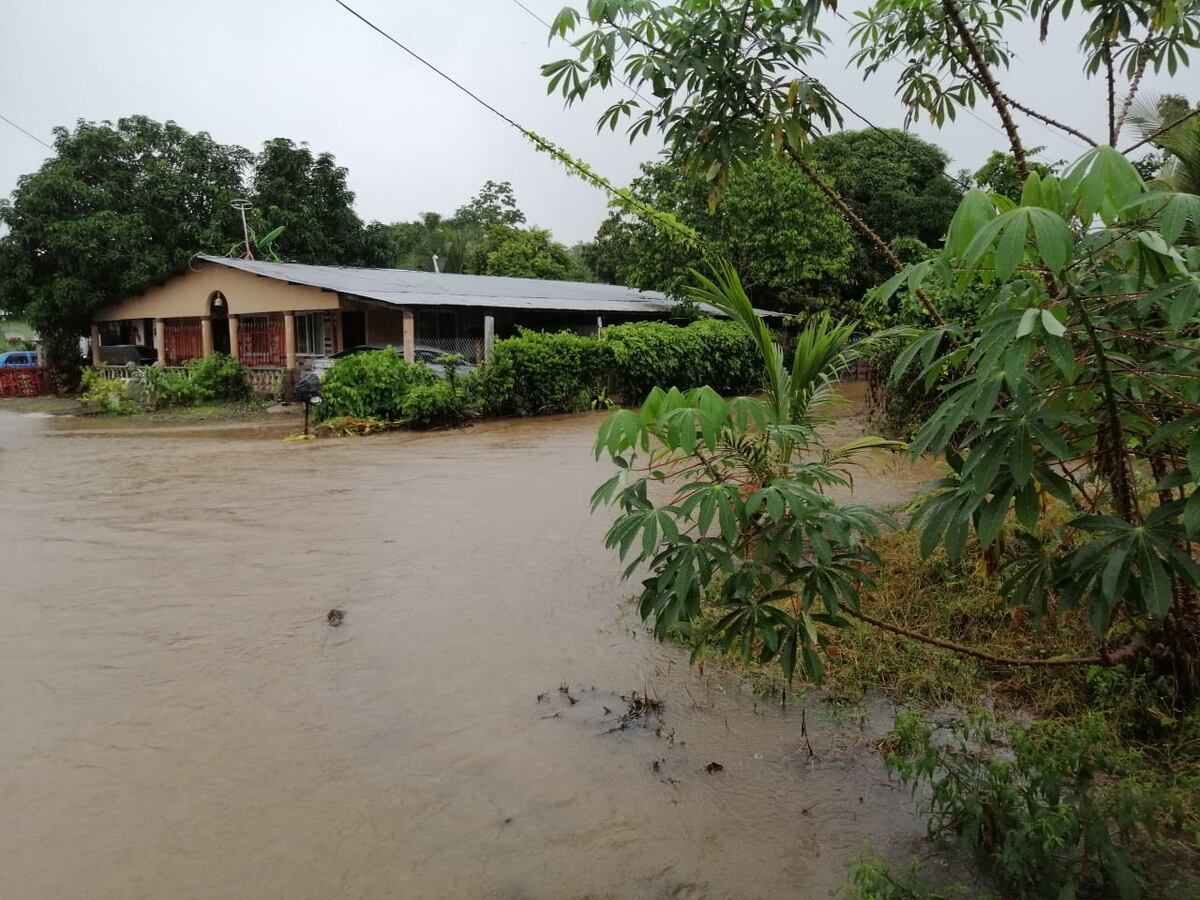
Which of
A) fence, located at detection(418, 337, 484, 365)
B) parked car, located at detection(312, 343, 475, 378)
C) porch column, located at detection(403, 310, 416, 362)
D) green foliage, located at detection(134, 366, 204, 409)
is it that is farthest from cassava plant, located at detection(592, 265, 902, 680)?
green foliage, located at detection(134, 366, 204, 409)

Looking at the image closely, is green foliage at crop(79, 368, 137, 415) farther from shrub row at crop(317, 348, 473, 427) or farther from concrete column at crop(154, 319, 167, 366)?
shrub row at crop(317, 348, 473, 427)

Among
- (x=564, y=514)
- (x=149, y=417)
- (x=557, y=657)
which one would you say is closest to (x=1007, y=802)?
(x=557, y=657)

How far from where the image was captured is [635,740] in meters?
3.82

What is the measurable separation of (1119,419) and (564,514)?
6.28 metres

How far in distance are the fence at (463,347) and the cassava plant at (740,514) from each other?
1422cm

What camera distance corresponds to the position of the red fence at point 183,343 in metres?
23.8

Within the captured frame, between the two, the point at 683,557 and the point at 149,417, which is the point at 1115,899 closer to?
the point at 683,557

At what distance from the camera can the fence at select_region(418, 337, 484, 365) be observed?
18.3 metres

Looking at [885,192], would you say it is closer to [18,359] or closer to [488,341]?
[488,341]

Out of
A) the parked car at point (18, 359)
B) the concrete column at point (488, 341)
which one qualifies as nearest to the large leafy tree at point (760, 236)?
the concrete column at point (488, 341)

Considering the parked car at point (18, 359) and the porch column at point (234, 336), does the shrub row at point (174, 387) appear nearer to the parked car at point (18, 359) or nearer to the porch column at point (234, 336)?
the porch column at point (234, 336)

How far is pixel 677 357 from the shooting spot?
19.6 meters

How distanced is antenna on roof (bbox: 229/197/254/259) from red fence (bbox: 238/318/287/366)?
259cm

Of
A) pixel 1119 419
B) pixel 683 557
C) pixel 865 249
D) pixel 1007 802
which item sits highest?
pixel 865 249
